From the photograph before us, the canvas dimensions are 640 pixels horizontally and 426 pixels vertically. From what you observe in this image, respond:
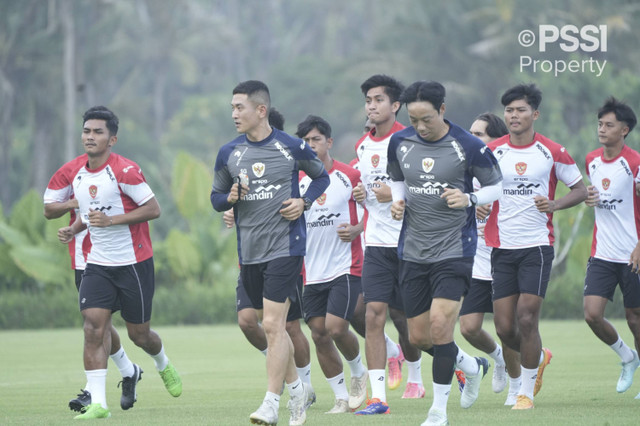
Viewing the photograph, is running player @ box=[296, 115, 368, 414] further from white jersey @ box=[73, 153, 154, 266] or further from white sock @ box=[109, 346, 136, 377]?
white sock @ box=[109, 346, 136, 377]

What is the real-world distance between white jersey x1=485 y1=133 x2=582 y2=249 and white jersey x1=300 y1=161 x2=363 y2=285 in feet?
4.46

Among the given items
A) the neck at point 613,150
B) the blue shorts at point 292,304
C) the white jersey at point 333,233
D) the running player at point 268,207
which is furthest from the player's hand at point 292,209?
the neck at point 613,150

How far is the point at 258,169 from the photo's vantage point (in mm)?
9453

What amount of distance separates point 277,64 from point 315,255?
55942mm

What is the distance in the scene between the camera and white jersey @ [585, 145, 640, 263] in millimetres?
11594

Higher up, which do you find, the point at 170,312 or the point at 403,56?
the point at 403,56

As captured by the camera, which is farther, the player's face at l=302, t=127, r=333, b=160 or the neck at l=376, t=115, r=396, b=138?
the player's face at l=302, t=127, r=333, b=160

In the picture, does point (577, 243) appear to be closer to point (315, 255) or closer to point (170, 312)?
point (170, 312)

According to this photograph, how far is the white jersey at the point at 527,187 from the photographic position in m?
10.9

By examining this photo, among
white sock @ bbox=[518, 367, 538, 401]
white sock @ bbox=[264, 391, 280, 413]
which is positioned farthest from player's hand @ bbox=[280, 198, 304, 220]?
white sock @ bbox=[518, 367, 538, 401]

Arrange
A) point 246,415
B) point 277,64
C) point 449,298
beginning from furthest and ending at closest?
1. point 277,64
2. point 246,415
3. point 449,298

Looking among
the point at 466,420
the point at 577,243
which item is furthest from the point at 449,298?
the point at 577,243

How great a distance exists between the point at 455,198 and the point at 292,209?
133 cm

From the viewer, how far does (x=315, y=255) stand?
1135cm
